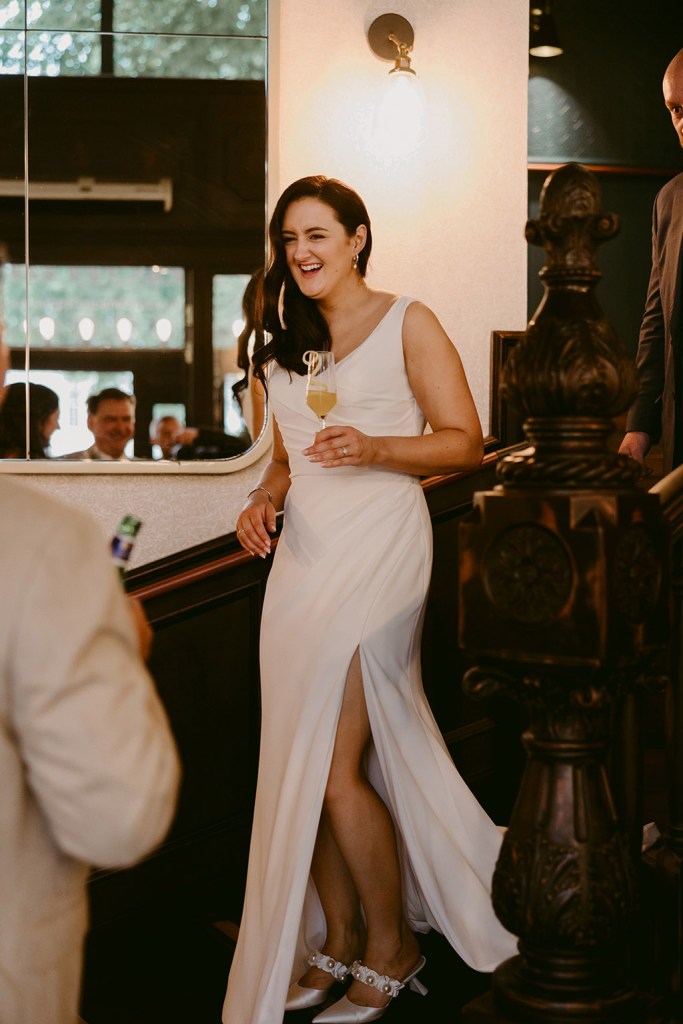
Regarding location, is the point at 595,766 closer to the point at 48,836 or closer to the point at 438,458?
the point at 48,836

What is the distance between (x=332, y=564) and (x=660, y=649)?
123cm

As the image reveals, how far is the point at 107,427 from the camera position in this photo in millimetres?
4125

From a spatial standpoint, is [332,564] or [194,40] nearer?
[332,564]

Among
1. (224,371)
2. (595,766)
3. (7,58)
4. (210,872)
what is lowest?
(210,872)

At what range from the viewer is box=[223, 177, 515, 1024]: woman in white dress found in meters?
2.55

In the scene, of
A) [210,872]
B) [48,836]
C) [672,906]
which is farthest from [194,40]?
[48,836]

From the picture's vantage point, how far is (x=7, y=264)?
4121mm

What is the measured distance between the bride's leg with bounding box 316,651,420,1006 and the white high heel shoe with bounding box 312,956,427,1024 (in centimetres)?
2

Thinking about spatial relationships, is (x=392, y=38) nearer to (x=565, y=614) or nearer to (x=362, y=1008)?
(x=362, y=1008)

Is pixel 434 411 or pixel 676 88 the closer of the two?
pixel 434 411

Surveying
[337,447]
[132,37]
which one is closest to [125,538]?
[337,447]

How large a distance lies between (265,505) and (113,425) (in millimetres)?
1547

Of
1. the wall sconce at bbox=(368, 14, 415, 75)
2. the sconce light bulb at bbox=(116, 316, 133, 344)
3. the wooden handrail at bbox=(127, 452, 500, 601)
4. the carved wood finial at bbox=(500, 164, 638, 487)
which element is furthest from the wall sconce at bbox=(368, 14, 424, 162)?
the carved wood finial at bbox=(500, 164, 638, 487)

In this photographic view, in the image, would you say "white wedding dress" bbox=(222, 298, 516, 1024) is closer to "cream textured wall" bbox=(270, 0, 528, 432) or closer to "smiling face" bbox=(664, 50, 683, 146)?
"smiling face" bbox=(664, 50, 683, 146)
